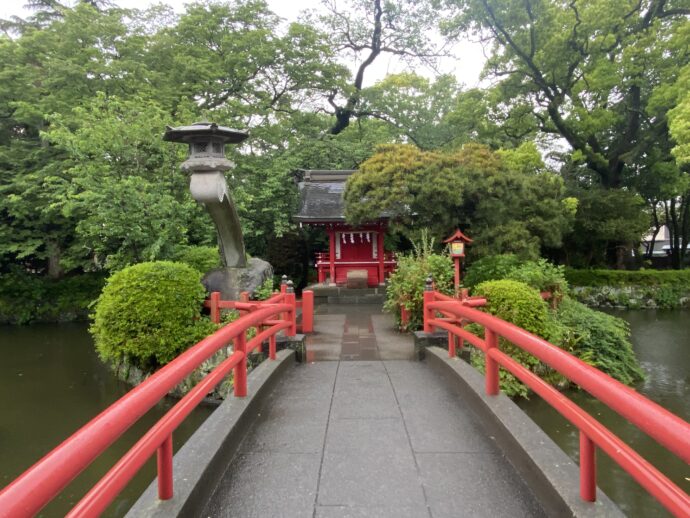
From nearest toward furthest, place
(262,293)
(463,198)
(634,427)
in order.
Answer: (634,427)
(262,293)
(463,198)

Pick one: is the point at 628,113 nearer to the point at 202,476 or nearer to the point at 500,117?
the point at 500,117

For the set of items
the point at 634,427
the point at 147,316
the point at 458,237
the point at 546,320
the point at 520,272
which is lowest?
the point at 634,427

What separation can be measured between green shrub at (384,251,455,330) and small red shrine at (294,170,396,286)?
5866mm

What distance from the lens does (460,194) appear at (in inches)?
406

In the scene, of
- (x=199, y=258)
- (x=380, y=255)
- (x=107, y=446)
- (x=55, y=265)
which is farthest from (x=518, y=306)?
(x=55, y=265)

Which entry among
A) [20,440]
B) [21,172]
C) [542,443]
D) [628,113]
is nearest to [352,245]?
[20,440]

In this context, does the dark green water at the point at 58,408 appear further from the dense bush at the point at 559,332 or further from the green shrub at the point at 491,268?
the green shrub at the point at 491,268

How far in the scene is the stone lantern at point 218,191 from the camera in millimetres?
7559

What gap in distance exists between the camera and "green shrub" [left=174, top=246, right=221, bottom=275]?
10.2m

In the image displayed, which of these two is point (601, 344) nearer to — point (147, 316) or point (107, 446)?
point (147, 316)

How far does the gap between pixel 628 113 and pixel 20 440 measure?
23137 mm

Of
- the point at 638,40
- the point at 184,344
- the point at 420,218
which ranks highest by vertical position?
the point at 638,40

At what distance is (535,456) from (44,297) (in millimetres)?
19335

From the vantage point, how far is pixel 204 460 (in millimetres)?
2770
